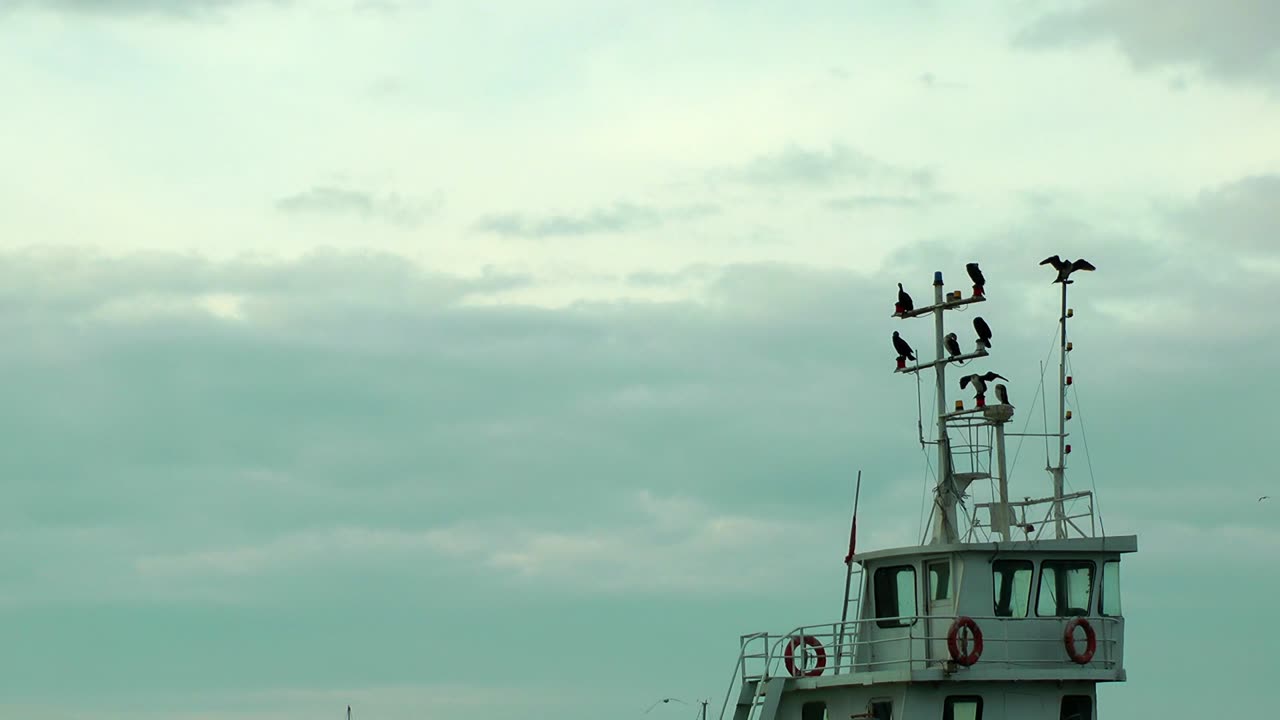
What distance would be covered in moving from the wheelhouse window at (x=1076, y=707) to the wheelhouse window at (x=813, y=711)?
4.84 meters

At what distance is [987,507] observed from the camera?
4053cm

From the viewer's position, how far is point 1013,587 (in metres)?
39.2

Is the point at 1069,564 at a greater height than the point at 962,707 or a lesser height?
greater

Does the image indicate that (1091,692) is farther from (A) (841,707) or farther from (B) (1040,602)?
(A) (841,707)

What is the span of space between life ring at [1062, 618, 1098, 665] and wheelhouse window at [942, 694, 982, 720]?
2.08 metres

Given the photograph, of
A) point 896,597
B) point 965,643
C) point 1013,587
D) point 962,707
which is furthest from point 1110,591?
point 896,597

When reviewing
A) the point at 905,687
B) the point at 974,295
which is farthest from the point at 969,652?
the point at 974,295

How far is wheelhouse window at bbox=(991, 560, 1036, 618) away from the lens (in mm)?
39000

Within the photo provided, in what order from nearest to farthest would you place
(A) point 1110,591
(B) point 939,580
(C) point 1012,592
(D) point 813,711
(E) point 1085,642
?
1. (E) point 1085,642
2. (C) point 1012,592
3. (B) point 939,580
4. (A) point 1110,591
5. (D) point 813,711

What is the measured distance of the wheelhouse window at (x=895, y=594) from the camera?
40.2 m

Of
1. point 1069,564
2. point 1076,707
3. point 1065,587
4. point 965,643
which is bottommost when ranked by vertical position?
point 1076,707

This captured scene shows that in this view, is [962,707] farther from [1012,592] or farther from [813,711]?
[813,711]

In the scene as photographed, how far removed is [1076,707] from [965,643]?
3.08 meters

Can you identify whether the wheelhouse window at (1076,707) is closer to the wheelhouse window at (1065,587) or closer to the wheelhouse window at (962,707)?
the wheelhouse window at (1065,587)
